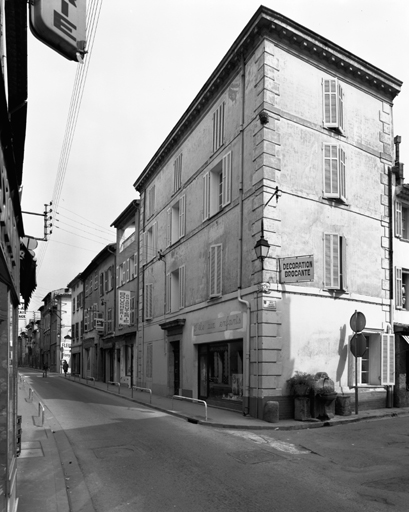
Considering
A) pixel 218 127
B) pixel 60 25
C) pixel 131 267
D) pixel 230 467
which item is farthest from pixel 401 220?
pixel 131 267

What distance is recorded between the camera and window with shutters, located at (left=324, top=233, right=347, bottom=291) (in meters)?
17.3

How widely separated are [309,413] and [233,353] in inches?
141

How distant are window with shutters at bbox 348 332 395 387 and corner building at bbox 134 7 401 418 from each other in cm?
5

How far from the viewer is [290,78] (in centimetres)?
1747

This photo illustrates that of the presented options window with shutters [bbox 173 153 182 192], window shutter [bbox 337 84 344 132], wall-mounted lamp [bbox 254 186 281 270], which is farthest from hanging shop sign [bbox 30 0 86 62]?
window with shutters [bbox 173 153 182 192]

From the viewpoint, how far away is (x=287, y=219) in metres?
16.7

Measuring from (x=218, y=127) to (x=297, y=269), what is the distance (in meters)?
7.49

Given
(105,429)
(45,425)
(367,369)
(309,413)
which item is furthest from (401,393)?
(45,425)

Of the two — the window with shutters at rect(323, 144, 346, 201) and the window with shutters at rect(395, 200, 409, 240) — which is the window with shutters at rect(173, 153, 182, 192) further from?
the window with shutters at rect(395, 200, 409, 240)

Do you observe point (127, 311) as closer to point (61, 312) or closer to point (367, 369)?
point (367, 369)

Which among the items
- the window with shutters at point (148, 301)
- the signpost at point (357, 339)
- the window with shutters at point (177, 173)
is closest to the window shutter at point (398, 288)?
the signpost at point (357, 339)

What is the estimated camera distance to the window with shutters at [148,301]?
27844 mm

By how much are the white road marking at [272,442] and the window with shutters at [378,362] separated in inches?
239

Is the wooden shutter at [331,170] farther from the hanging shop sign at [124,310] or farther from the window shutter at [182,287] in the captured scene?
the hanging shop sign at [124,310]
